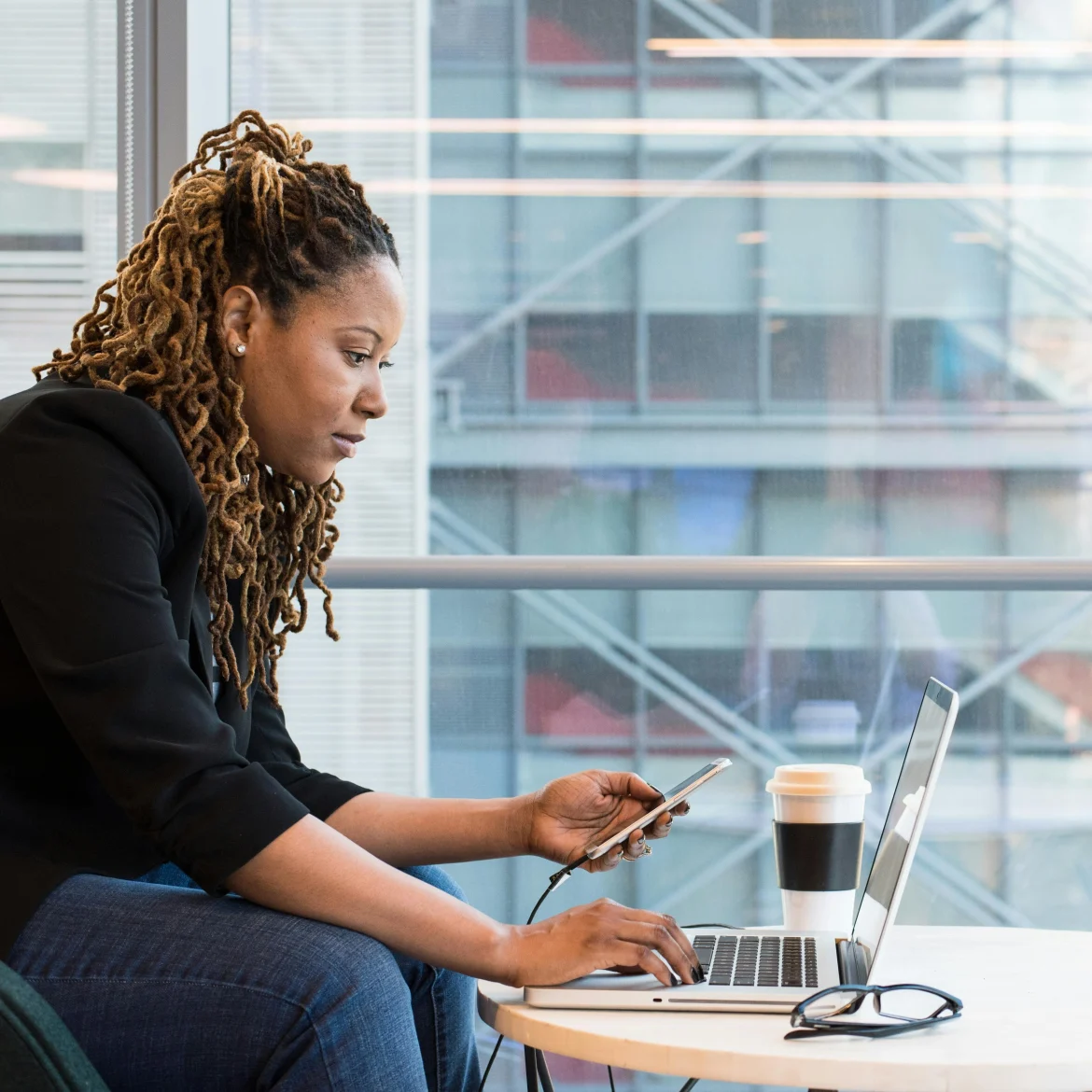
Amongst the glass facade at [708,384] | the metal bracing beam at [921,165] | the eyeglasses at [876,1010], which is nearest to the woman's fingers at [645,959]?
the eyeglasses at [876,1010]

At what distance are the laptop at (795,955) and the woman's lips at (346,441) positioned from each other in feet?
1.87

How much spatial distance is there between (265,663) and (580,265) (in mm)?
1036

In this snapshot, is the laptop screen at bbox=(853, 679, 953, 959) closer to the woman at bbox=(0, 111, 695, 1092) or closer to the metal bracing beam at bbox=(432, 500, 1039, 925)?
the woman at bbox=(0, 111, 695, 1092)

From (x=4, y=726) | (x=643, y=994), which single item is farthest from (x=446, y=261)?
(x=643, y=994)

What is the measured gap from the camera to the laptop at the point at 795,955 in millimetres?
1016

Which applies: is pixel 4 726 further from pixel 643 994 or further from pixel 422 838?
pixel 643 994

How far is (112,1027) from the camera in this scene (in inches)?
39.4

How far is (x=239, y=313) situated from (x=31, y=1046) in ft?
2.23

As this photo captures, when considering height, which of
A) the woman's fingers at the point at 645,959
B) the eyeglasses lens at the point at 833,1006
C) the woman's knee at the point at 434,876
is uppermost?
the woman's fingers at the point at 645,959

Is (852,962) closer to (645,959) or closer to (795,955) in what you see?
(795,955)

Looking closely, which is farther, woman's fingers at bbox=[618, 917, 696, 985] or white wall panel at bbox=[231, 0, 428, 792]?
white wall panel at bbox=[231, 0, 428, 792]

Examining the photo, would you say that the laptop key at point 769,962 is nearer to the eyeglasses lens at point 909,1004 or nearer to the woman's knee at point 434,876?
the eyeglasses lens at point 909,1004

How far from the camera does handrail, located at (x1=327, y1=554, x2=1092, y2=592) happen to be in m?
1.91

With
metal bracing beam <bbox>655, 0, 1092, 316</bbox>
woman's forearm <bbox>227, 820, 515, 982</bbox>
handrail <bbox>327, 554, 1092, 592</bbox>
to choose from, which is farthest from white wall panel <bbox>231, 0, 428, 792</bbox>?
woman's forearm <bbox>227, 820, 515, 982</bbox>
